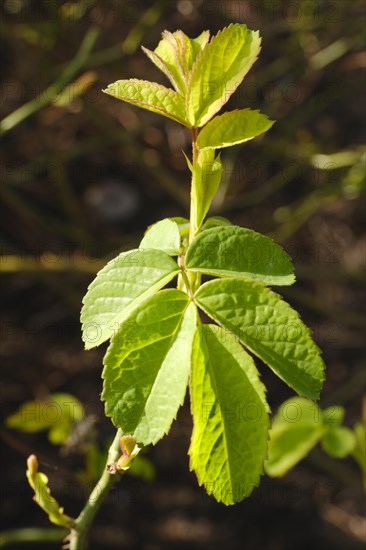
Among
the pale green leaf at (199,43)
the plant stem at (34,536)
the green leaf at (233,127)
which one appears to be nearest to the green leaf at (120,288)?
the green leaf at (233,127)

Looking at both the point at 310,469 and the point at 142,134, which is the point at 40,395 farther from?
the point at 142,134

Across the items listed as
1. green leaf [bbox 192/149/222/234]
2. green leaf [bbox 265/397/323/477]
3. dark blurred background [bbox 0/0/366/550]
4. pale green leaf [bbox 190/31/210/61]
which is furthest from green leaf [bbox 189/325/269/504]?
dark blurred background [bbox 0/0/366/550]

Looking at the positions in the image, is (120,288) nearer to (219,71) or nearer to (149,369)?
(149,369)

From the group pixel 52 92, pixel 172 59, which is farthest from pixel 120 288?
pixel 52 92

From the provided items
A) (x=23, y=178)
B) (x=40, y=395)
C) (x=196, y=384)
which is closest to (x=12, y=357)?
(x=40, y=395)

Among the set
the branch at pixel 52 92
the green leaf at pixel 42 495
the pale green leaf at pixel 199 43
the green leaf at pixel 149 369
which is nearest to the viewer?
the green leaf at pixel 149 369

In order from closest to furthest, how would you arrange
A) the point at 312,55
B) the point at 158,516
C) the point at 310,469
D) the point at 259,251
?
the point at 259,251, the point at 158,516, the point at 310,469, the point at 312,55

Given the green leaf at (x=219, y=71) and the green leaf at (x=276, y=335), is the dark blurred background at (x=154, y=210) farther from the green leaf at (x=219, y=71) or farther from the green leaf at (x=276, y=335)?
the green leaf at (x=219, y=71)

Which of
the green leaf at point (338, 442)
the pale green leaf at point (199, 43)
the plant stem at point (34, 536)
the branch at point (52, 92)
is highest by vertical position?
the branch at point (52, 92)
